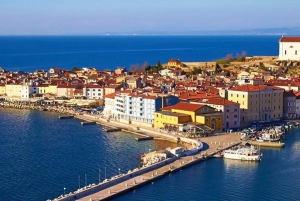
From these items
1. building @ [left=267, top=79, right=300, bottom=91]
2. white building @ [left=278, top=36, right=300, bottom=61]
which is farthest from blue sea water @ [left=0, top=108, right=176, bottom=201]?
white building @ [left=278, top=36, right=300, bottom=61]

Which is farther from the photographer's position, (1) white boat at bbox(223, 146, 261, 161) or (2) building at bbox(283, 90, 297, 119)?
(2) building at bbox(283, 90, 297, 119)

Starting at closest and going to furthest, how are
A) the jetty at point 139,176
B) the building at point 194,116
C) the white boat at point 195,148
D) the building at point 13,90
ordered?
the jetty at point 139,176 → the white boat at point 195,148 → the building at point 194,116 → the building at point 13,90

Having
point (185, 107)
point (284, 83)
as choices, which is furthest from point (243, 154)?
point (284, 83)

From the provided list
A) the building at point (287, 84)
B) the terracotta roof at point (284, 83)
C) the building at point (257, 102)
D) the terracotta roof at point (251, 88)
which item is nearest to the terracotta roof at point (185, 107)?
the building at point (257, 102)

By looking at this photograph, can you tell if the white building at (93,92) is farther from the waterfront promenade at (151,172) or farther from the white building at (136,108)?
the waterfront promenade at (151,172)

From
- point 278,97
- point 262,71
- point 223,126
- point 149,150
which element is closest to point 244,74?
point 262,71

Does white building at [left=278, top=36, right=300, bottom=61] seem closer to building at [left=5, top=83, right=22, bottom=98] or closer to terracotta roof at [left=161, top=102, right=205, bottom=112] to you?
building at [left=5, top=83, right=22, bottom=98]

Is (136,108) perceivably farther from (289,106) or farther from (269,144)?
(289,106)
